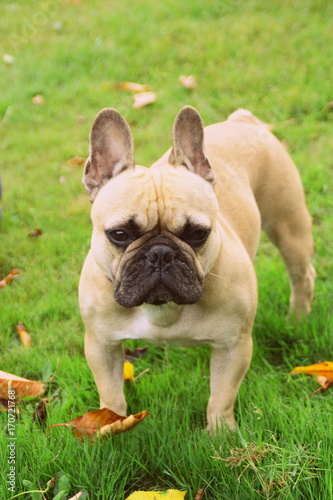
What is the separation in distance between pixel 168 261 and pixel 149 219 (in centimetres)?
18

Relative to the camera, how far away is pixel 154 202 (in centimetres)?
239

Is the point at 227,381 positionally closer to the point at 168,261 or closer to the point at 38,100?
the point at 168,261

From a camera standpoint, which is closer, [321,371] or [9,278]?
[321,371]

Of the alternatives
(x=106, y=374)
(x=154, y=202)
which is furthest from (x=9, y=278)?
(x=154, y=202)

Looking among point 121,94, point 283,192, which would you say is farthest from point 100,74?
point 283,192

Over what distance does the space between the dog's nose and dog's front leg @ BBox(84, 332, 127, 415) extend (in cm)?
54

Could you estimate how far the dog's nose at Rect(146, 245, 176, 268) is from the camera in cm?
231

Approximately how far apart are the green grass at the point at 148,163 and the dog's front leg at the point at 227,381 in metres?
0.08

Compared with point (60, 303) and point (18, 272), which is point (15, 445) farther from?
point (18, 272)

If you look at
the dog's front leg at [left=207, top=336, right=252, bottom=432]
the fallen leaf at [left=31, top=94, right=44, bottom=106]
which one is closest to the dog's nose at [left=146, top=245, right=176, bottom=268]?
the dog's front leg at [left=207, top=336, right=252, bottom=432]

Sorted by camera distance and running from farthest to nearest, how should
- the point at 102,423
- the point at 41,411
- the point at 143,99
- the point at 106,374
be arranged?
the point at 143,99 → the point at 41,411 → the point at 106,374 → the point at 102,423

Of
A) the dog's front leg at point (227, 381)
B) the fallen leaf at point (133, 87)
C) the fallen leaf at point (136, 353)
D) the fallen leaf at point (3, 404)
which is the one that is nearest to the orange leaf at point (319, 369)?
the dog's front leg at point (227, 381)

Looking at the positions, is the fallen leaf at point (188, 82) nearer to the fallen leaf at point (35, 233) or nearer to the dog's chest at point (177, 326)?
the fallen leaf at point (35, 233)

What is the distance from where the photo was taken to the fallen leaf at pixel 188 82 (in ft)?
19.8
